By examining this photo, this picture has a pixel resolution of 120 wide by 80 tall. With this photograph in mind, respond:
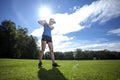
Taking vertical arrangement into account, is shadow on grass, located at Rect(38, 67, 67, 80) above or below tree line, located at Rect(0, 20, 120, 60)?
below

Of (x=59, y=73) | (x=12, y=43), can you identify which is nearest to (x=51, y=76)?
(x=59, y=73)

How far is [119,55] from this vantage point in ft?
287

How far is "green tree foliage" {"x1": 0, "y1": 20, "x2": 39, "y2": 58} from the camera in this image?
5934 cm

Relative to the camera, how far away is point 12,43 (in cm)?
6162

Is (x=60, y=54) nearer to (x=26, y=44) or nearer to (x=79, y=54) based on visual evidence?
(x=79, y=54)

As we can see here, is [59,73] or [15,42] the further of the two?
[15,42]

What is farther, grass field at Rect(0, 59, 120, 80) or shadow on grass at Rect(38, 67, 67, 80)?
grass field at Rect(0, 59, 120, 80)

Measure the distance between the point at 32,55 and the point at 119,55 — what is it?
4673cm

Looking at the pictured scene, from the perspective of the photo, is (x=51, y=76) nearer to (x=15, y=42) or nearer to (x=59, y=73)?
(x=59, y=73)

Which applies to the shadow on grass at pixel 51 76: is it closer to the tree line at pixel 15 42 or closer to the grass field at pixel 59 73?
the grass field at pixel 59 73

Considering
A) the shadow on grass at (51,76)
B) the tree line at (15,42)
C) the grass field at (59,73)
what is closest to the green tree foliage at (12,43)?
the tree line at (15,42)

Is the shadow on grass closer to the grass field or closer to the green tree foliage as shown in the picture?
the grass field

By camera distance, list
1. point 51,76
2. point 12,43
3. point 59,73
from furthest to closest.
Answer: point 12,43 → point 59,73 → point 51,76

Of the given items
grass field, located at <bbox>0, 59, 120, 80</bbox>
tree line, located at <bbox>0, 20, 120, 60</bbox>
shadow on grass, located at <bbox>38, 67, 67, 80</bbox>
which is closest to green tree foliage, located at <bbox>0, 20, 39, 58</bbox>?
tree line, located at <bbox>0, 20, 120, 60</bbox>
